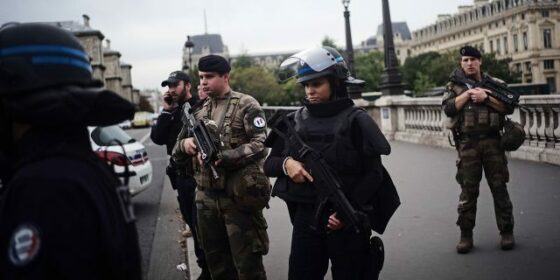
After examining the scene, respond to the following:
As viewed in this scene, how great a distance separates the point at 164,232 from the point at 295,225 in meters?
4.71

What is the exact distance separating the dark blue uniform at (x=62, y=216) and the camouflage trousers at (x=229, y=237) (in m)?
2.32

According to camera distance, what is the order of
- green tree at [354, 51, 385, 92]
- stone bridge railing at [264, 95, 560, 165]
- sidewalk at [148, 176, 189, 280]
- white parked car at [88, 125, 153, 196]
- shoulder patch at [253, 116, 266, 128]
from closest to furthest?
shoulder patch at [253, 116, 266, 128], sidewalk at [148, 176, 189, 280], white parked car at [88, 125, 153, 196], stone bridge railing at [264, 95, 560, 165], green tree at [354, 51, 385, 92]

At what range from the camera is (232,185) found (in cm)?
423

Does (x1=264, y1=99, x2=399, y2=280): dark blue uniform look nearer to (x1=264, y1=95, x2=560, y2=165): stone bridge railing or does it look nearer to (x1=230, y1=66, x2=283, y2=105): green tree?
(x1=264, y1=95, x2=560, y2=165): stone bridge railing

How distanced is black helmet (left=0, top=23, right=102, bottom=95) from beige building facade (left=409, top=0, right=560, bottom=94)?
96.3 metres

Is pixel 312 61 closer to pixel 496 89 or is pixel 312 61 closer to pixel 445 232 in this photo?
pixel 496 89

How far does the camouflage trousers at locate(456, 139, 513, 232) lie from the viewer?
18.1 feet

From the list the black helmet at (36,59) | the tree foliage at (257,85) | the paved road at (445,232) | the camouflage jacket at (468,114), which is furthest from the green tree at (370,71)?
the black helmet at (36,59)

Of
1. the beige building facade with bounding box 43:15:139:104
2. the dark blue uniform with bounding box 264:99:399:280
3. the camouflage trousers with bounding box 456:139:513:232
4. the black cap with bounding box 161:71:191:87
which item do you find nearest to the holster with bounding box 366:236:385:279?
the dark blue uniform with bounding box 264:99:399:280

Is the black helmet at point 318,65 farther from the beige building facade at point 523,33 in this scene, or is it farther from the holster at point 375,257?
the beige building facade at point 523,33

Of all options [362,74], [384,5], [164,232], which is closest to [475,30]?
[362,74]

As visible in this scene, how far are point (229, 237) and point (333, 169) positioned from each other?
1.16 meters

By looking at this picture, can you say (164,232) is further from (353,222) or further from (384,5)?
(384,5)

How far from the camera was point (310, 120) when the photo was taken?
11.9ft
